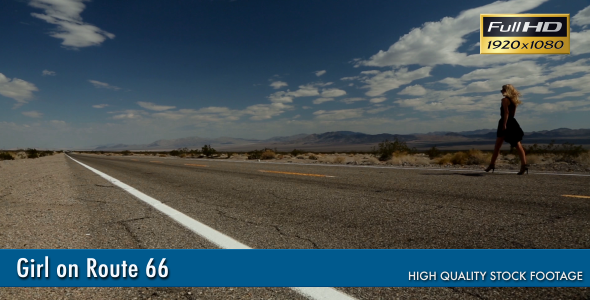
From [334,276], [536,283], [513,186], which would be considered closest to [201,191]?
[334,276]

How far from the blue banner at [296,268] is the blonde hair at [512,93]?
6.22 m

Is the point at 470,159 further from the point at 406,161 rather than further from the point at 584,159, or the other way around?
the point at 584,159

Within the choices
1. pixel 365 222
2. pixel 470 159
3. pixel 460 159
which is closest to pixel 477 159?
pixel 470 159

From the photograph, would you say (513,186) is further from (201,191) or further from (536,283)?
(201,191)

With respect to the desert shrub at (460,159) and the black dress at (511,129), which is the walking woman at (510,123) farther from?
the desert shrub at (460,159)

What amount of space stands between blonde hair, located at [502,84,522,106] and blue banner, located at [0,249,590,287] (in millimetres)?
6224

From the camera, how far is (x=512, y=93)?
23.7ft

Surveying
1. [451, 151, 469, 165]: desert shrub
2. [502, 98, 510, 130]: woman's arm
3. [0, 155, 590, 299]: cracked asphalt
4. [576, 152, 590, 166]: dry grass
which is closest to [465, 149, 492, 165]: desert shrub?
[451, 151, 469, 165]: desert shrub

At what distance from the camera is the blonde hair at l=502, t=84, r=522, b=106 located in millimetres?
7195

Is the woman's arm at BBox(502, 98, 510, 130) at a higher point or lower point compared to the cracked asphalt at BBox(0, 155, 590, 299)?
higher

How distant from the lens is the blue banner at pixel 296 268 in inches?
77.2

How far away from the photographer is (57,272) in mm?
2129

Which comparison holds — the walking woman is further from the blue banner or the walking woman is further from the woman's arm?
the blue banner

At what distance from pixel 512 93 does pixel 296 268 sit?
7.69 m
